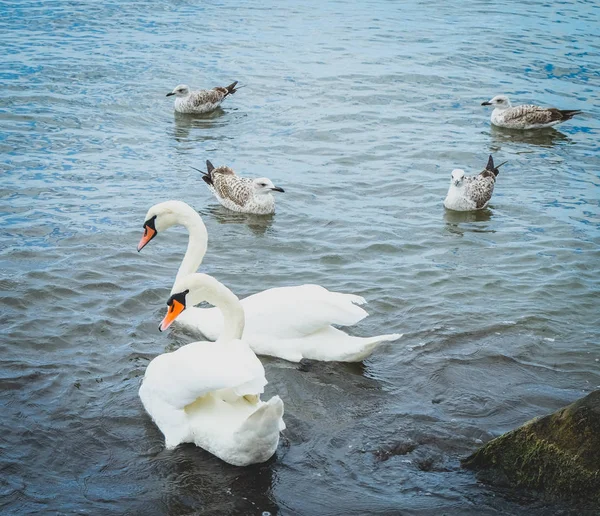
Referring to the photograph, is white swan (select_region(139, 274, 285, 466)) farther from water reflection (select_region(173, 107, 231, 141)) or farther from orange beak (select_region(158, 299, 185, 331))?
water reflection (select_region(173, 107, 231, 141))

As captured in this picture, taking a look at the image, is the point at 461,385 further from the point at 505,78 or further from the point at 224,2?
the point at 224,2

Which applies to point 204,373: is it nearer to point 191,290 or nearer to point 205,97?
point 191,290

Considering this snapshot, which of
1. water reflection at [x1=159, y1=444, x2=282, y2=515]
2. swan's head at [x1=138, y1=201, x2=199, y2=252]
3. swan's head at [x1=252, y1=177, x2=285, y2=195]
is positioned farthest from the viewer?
swan's head at [x1=252, y1=177, x2=285, y2=195]

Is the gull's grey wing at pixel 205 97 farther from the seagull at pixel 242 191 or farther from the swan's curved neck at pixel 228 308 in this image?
the swan's curved neck at pixel 228 308

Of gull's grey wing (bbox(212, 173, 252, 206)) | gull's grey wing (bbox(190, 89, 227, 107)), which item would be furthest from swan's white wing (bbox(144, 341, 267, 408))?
gull's grey wing (bbox(190, 89, 227, 107))

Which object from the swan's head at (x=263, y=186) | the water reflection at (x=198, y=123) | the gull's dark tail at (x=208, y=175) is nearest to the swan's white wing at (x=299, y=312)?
the swan's head at (x=263, y=186)

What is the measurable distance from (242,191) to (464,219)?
294 cm

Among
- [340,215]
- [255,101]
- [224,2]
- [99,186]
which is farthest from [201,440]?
[224,2]

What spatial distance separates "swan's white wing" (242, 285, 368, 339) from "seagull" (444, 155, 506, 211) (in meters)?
4.30

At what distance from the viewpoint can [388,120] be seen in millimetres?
15312

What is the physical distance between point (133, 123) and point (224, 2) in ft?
36.1

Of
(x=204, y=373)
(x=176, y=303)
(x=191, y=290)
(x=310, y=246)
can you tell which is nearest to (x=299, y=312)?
(x=191, y=290)

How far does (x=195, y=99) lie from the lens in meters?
15.6

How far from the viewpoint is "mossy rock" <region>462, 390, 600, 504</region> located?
5.04m
